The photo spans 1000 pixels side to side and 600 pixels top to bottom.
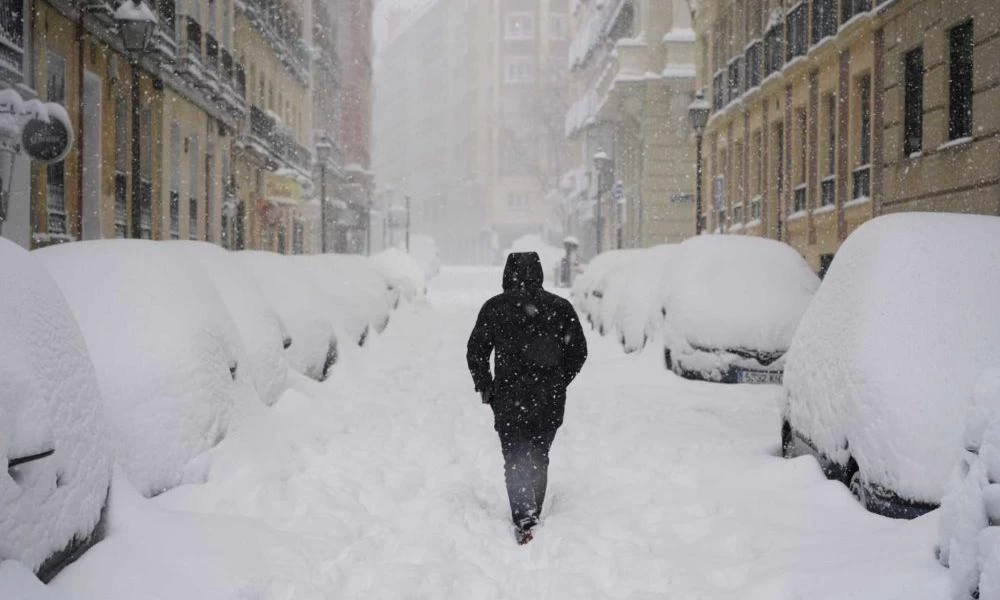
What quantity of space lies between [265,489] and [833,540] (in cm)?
343

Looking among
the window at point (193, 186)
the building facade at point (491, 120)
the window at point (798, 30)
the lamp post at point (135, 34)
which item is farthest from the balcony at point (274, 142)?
the building facade at point (491, 120)

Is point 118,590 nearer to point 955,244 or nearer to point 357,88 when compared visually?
point 955,244

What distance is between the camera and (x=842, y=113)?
2244 centimetres

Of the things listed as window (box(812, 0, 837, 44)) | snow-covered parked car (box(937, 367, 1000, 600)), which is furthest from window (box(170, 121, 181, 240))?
snow-covered parked car (box(937, 367, 1000, 600))

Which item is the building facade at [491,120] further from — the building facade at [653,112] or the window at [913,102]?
the window at [913,102]

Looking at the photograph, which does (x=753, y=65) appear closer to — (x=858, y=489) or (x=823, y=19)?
(x=823, y=19)

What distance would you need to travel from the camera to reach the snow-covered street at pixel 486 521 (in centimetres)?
482

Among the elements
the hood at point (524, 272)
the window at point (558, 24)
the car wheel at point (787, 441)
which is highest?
the window at point (558, 24)

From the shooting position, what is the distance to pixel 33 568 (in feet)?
11.8

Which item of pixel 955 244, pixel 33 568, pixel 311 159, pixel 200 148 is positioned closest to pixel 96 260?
pixel 33 568

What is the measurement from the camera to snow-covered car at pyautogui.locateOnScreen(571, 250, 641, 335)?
66.3 feet

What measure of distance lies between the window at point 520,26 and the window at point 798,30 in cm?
6594

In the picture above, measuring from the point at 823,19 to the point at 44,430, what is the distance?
21.9 metres

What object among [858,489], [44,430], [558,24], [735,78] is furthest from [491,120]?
[44,430]
